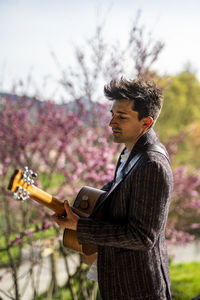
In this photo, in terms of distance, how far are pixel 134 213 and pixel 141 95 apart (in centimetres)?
40

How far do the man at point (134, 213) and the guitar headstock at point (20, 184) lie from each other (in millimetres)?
141

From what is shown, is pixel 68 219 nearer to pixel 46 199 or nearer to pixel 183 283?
pixel 46 199

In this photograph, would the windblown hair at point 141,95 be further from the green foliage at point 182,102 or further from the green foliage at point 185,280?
the green foliage at point 182,102

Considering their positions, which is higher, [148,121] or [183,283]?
[148,121]

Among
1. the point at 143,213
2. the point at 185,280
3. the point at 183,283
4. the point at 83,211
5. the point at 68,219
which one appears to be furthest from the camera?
the point at 185,280

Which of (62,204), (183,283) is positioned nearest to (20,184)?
(62,204)

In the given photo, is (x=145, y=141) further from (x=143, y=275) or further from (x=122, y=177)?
(x=143, y=275)

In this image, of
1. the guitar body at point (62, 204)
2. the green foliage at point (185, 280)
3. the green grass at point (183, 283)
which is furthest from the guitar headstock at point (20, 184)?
the green foliage at point (185, 280)

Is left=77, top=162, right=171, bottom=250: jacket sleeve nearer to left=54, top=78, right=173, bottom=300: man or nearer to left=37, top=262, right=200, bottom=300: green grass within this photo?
left=54, top=78, right=173, bottom=300: man

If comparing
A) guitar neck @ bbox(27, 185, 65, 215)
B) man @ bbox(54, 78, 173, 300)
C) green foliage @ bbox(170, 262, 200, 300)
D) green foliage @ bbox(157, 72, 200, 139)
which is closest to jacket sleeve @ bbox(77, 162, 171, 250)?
man @ bbox(54, 78, 173, 300)

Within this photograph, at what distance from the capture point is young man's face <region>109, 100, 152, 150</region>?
45.8 inches

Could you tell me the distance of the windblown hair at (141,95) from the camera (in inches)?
45.6

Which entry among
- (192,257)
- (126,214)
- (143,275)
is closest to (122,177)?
(126,214)

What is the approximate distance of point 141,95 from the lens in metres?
1.16
